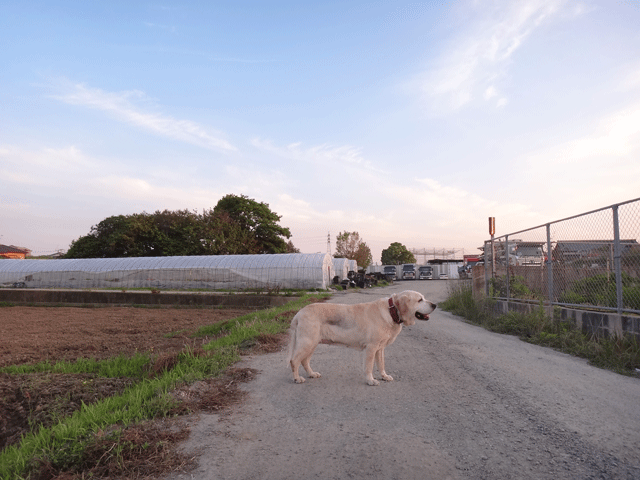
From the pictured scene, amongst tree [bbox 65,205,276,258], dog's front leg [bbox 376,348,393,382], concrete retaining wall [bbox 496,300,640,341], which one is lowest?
dog's front leg [bbox 376,348,393,382]

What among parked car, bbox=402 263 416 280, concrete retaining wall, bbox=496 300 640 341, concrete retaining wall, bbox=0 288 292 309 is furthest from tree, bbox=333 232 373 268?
concrete retaining wall, bbox=496 300 640 341

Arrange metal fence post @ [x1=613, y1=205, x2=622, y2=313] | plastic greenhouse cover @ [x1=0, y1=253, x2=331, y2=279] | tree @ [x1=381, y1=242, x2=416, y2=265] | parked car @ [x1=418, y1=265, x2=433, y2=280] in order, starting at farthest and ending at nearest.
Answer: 1. tree @ [x1=381, y1=242, x2=416, y2=265]
2. parked car @ [x1=418, y1=265, x2=433, y2=280]
3. plastic greenhouse cover @ [x1=0, y1=253, x2=331, y2=279]
4. metal fence post @ [x1=613, y1=205, x2=622, y2=313]

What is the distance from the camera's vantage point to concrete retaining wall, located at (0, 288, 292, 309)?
22.3 meters

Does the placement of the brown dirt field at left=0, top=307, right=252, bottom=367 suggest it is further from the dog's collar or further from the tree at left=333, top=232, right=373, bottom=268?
the tree at left=333, top=232, right=373, bottom=268

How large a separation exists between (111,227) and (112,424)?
4618 centimetres

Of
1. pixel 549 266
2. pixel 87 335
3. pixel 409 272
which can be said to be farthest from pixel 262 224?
pixel 549 266

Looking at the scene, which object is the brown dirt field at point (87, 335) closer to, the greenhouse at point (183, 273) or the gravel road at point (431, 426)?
the gravel road at point (431, 426)

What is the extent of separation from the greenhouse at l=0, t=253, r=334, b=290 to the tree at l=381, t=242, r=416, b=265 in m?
61.0

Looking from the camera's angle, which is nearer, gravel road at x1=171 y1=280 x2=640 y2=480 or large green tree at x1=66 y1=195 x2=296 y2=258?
gravel road at x1=171 y1=280 x2=640 y2=480

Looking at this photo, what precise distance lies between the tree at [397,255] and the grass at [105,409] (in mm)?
84065

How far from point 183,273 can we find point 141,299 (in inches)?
262

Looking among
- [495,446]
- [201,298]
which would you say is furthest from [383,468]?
[201,298]

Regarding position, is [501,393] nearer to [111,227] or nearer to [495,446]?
[495,446]

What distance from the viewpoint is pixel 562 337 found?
25.1 ft
